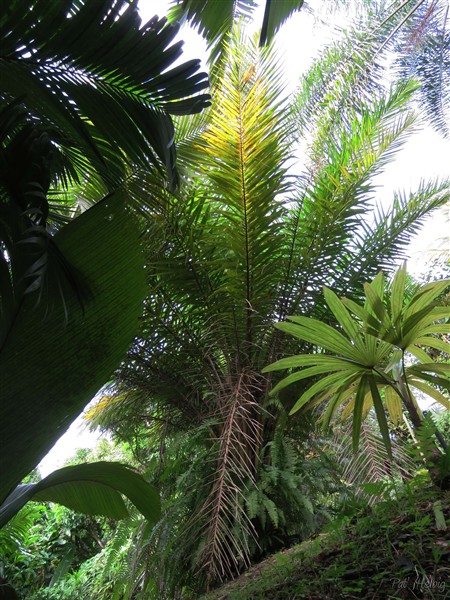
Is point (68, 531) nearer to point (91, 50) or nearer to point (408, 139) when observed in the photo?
point (408, 139)

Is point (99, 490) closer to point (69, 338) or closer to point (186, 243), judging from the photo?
point (69, 338)

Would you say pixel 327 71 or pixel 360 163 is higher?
pixel 327 71

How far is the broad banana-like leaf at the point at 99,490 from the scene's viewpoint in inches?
58.3

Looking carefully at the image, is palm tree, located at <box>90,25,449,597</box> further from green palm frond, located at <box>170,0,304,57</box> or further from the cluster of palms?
green palm frond, located at <box>170,0,304,57</box>

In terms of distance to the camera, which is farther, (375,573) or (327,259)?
(327,259)

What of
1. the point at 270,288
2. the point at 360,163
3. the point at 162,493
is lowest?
the point at 162,493

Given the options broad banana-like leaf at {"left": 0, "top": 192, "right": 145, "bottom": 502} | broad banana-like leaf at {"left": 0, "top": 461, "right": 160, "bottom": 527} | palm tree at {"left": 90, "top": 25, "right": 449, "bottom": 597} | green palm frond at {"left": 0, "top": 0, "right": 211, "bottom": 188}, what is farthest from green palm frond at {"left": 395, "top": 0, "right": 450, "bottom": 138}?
broad banana-like leaf at {"left": 0, "top": 192, "right": 145, "bottom": 502}

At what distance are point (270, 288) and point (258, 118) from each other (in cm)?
119

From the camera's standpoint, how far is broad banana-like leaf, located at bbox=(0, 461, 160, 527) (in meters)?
1.48

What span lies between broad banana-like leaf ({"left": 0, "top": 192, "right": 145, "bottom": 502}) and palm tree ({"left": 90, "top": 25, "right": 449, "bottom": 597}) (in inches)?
84.4

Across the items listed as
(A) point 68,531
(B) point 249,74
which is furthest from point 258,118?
(A) point 68,531

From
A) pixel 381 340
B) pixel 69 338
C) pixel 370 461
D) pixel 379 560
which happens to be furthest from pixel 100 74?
pixel 370 461

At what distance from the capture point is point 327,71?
22.5 feet

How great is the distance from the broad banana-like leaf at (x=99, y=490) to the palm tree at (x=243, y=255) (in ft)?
3.56
